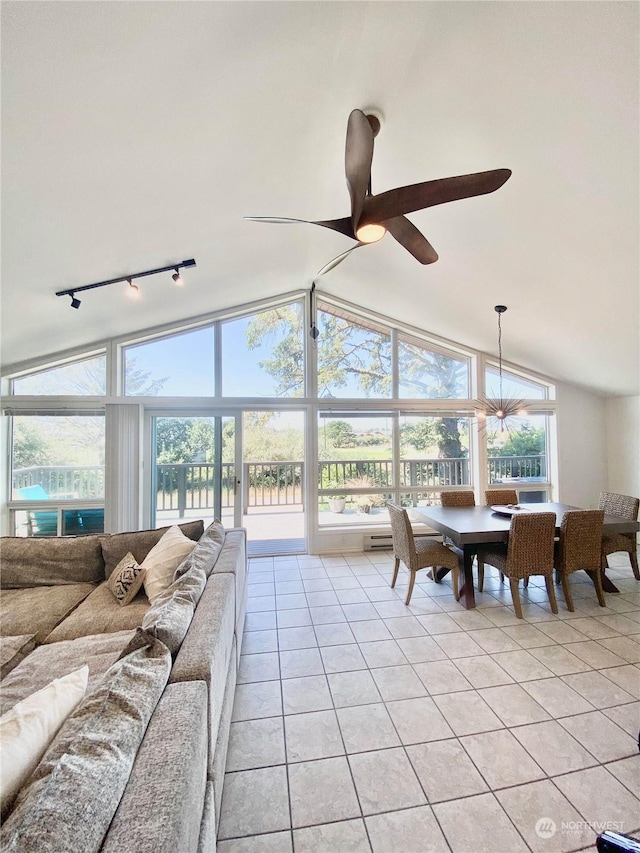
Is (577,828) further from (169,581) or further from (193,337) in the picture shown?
(193,337)

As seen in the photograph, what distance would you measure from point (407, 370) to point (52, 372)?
447 centimetres

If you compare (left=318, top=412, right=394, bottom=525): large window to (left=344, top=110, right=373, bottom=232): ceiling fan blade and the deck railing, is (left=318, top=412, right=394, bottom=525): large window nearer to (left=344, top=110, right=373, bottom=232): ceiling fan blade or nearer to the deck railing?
the deck railing

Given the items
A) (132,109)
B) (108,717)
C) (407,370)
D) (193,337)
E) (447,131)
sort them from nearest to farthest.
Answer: (108,717) → (132,109) → (447,131) → (193,337) → (407,370)

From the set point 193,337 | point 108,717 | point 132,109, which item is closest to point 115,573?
point 108,717

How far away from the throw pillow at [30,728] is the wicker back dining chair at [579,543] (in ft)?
11.1

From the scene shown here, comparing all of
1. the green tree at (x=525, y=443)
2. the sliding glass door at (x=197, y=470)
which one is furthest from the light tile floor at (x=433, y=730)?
the green tree at (x=525, y=443)

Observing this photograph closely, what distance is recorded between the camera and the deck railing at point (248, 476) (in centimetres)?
434

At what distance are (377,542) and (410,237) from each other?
3769 millimetres

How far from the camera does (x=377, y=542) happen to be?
480 cm

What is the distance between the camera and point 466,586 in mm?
3156

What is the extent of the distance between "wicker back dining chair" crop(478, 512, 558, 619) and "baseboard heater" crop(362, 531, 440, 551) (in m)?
1.91

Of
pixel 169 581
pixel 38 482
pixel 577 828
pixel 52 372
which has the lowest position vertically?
pixel 577 828

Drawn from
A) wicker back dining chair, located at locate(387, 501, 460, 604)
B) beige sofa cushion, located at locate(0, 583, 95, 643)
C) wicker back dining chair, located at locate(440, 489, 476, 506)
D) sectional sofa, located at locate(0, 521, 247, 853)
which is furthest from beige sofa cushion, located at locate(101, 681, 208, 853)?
wicker back dining chair, located at locate(440, 489, 476, 506)

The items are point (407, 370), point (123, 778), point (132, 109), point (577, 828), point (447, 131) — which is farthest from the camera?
point (407, 370)
